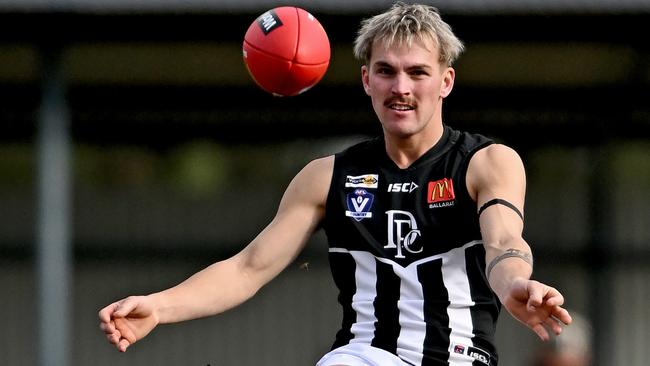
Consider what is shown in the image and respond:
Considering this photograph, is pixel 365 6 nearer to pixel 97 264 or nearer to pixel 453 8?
pixel 453 8

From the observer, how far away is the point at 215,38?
470 inches

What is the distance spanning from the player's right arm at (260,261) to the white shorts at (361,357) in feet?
1.93

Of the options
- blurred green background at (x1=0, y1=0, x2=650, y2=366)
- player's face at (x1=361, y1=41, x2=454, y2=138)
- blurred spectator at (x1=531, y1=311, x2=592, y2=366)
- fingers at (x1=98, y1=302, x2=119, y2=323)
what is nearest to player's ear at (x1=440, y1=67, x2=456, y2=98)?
player's face at (x1=361, y1=41, x2=454, y2=138)

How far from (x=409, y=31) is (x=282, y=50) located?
1.22 m

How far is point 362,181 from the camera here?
5.78 meters

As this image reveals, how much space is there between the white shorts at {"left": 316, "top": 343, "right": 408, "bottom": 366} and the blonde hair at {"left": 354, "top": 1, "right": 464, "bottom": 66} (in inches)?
51.2

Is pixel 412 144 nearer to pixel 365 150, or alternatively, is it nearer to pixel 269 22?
pixel 365 150

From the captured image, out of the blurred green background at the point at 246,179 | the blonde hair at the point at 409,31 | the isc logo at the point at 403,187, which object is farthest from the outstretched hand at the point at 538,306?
the blurred green background at the point at 246,179

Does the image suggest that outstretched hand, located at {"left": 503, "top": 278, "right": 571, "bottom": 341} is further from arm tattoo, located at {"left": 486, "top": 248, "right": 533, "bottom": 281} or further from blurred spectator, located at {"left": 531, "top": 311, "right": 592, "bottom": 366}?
blurred spectator, located at {"left": 531, "top": 311, "right": 592, "bottom": 366}

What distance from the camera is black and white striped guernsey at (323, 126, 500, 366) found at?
542 cm

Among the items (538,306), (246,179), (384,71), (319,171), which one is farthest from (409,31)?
(246,179)

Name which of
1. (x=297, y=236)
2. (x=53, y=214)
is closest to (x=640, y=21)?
(x=53, y=214)

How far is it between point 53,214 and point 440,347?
689 cm

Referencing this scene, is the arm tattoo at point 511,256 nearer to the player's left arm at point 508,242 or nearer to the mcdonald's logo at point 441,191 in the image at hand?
the player's left arm at point 508,242
